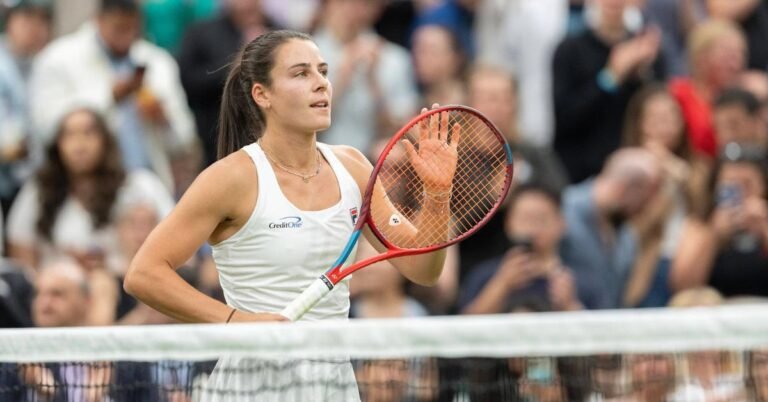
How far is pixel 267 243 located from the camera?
17.7 ft

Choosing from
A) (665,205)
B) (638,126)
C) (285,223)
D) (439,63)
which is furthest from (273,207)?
(439,63)

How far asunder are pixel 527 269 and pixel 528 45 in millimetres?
2777

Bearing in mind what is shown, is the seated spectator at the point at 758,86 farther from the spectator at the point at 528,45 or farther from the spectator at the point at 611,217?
the spectator at the point at 528,45

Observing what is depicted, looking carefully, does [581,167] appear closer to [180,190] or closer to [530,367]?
[180,190]

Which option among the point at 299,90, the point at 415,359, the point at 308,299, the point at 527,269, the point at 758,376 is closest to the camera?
the point at 308,299

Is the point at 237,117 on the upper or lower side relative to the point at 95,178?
lower

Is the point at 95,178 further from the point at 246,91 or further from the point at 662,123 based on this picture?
the point at 246,91

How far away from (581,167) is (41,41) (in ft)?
13.3

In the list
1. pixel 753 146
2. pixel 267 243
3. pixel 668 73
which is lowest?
pixel 267 243

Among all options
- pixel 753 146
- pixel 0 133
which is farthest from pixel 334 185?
pixel 0 133

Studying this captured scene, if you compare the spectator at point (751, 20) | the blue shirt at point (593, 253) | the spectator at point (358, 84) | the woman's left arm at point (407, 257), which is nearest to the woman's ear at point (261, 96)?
the woman's left arm at point (407, 257)

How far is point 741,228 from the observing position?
9211 mm

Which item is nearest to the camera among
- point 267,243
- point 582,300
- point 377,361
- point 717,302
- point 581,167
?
point 267,243

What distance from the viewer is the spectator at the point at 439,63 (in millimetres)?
10922
